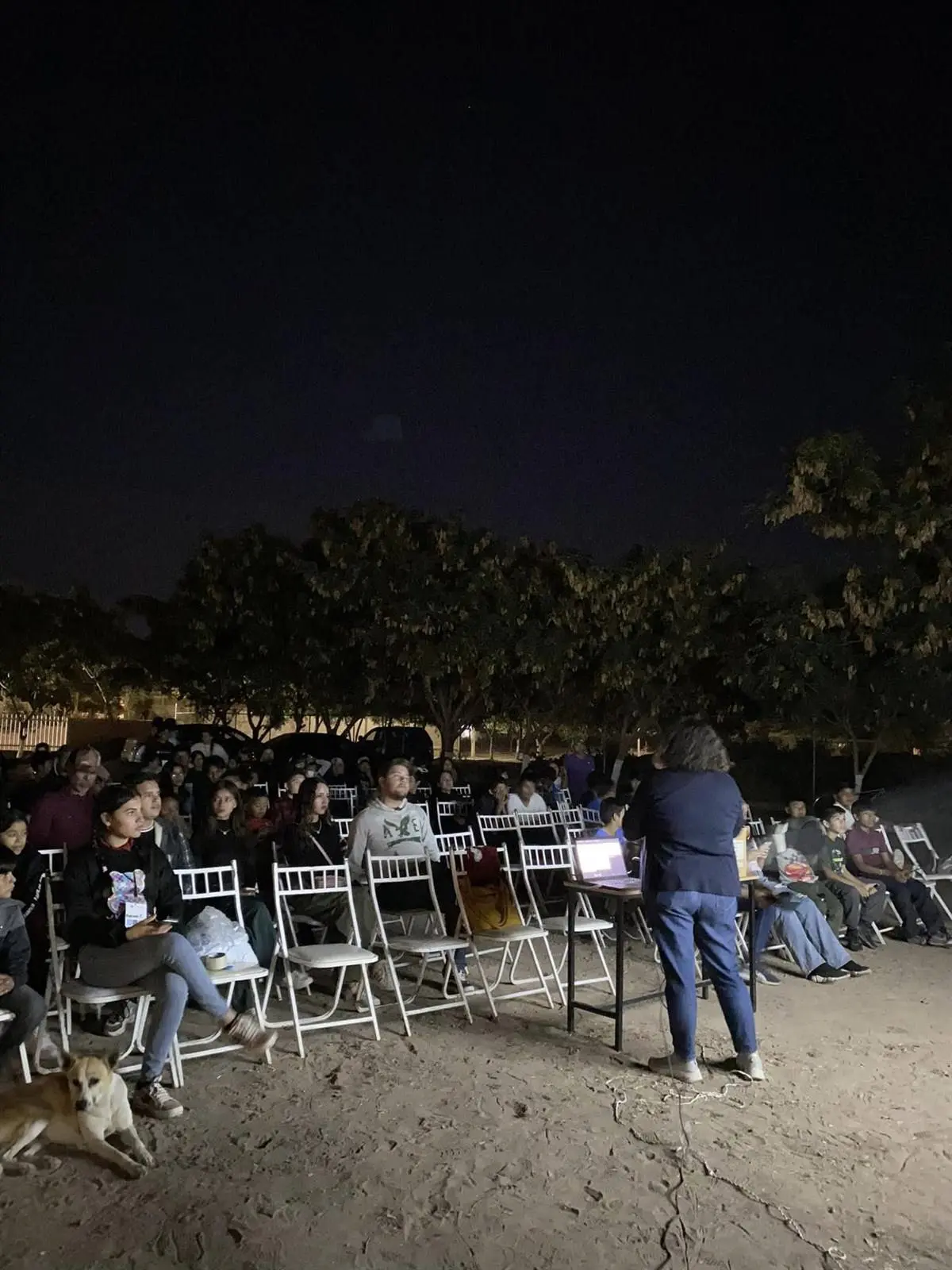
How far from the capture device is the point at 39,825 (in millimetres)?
5961

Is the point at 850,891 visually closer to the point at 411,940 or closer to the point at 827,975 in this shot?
the point at 827,975

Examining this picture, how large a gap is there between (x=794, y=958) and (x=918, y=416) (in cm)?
780

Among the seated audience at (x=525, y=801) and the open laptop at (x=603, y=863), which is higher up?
the seated audience at (x=525, y=801)

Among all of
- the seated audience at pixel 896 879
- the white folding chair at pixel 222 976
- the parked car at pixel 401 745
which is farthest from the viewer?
the parked car at pixel 401 745

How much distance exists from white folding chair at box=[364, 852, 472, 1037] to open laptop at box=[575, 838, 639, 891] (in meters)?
0.80

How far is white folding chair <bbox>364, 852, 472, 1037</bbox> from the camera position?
5.14 m

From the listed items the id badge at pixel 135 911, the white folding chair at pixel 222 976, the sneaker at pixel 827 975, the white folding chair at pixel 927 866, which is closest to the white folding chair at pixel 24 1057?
the id badge at pixel 135 911

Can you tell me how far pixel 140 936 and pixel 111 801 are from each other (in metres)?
0.63

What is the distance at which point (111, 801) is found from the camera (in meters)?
4.40

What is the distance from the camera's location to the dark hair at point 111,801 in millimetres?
4391

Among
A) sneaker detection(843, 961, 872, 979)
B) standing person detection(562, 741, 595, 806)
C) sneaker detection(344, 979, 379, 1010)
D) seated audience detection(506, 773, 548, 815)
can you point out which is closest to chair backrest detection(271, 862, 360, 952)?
sneaker detection(344, 979, 379, 1010)

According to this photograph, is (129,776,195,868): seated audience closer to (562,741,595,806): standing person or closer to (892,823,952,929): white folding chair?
(892,823,952,929): white folding chair

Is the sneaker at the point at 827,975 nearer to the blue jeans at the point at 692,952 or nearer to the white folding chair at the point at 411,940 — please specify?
the blue jeans at the point at 692,952

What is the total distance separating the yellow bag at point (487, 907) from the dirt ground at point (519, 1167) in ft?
2.02
